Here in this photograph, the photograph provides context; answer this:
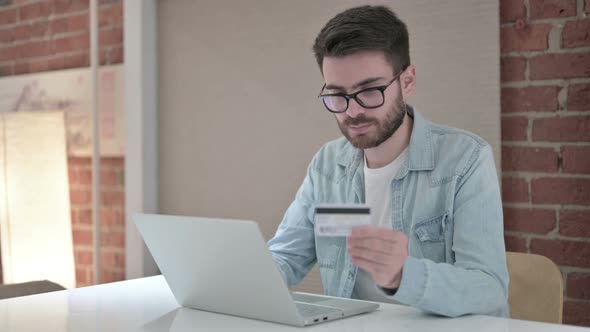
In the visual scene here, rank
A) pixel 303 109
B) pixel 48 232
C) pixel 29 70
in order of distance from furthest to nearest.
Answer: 1. pixel 29 70
2. pixel 48 232
3. pixel 303 109

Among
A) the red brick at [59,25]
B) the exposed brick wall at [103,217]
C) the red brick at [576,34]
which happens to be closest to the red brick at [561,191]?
the red brick at [576,34]

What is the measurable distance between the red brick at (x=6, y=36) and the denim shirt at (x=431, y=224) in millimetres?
2567

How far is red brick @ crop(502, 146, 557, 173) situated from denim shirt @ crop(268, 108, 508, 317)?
60 centimetres

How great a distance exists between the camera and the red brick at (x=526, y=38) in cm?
221

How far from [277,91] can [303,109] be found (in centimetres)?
15

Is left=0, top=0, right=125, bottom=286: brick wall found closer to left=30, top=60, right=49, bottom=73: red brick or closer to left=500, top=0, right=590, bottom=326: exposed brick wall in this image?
left=30, top=60, right=49, bottom=73: red brick

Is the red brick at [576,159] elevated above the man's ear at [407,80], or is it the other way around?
the man's ear at [407,80]

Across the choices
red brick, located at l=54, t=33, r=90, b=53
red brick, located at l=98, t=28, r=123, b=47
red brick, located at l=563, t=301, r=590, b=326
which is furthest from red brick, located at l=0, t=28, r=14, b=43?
red brick, located at l=563, t=301, r=590, b=326

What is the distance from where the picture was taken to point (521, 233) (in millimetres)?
2277

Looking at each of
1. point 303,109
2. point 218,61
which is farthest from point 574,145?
point 218,61

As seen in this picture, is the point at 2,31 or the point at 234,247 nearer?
the point at 234,247

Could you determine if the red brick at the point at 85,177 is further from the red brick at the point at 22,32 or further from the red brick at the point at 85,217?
the red brick at the point at 22,32

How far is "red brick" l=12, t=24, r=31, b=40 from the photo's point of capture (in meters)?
3.81

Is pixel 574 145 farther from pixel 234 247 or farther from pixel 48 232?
pixel 48 232
